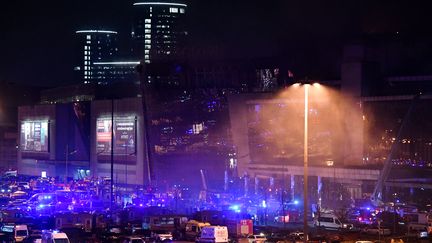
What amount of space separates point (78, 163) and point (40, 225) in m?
62.6

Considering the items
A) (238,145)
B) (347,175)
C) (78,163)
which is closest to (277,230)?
(347,175)

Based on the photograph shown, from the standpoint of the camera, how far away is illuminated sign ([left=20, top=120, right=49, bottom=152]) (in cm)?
10878

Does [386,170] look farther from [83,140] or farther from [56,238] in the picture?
[83,140]

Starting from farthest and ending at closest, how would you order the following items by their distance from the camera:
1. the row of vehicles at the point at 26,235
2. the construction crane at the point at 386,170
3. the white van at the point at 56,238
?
1. the construction crane at the point at 386,170
2. the row of vehicles at the point at 26,235
3. the white van at the point at 56,238

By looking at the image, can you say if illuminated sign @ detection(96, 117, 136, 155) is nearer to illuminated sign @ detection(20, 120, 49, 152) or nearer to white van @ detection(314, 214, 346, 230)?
illuminated sign @ detection(20, 120, 49, 152)

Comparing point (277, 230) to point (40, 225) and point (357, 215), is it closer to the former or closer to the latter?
point (357, 215)

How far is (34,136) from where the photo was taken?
11150 centimetres

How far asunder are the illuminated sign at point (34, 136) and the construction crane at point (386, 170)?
57.3 meters

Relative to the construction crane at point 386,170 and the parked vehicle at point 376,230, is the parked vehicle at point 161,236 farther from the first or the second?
the construction crane at point 386,170

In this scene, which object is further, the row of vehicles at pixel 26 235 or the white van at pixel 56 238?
the row of vehicles at pixel 26 235

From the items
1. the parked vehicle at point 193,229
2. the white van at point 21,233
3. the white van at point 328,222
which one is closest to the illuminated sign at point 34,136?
the white van at point 328,222

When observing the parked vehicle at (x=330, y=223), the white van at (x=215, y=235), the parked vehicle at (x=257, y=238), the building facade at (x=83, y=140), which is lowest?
the parked vehicle at (x=330, y=223)

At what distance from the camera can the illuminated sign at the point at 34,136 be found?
10878cm

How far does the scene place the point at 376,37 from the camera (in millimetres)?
73188
